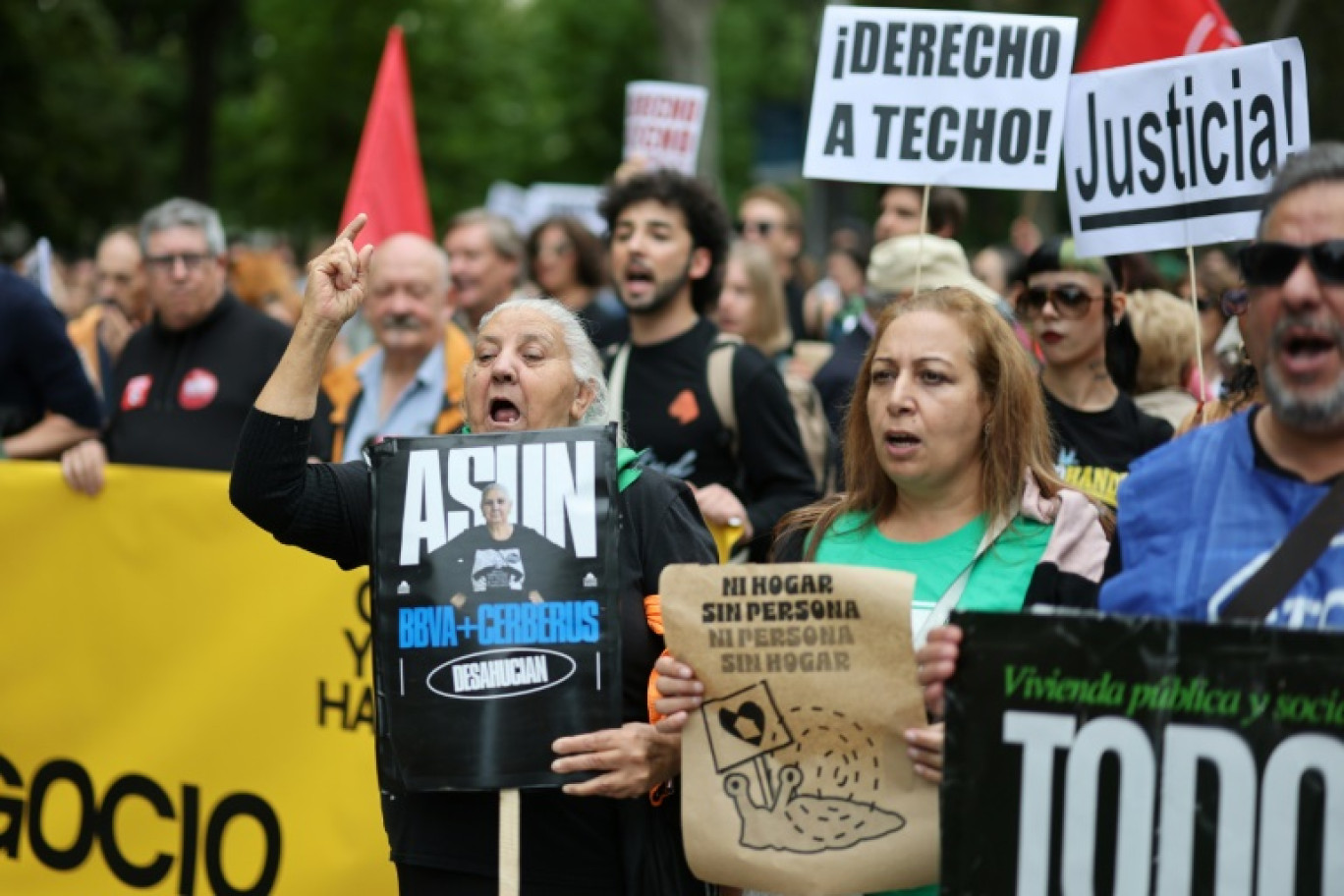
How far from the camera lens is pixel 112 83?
116 ft

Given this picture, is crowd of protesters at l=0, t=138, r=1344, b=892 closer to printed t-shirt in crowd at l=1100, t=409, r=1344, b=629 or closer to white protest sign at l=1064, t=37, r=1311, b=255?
printed t-shirt in crowd at l=1100, t=409, r=1344, b=629

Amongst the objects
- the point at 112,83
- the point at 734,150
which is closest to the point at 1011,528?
the point at 112,83

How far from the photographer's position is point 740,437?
20.2 ft

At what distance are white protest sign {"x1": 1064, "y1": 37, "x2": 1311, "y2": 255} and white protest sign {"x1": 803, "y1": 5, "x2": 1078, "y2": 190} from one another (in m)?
0.16

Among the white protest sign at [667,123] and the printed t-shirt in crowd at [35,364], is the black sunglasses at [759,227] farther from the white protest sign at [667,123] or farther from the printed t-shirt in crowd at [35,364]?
the printed t-shirt in crowd at [35,364]

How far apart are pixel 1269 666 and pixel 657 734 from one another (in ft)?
4.14

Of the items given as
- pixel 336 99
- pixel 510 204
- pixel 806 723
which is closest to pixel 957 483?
pixel 806 723

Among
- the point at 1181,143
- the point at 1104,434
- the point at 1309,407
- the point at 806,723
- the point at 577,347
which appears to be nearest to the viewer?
the point at 1309,407

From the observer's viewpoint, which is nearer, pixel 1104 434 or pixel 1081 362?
pixel 1104 434

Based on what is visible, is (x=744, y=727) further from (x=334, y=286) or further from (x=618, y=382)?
(x=618, y=382)

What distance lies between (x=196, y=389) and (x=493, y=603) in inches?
140

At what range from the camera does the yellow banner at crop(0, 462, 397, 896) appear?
5.88m

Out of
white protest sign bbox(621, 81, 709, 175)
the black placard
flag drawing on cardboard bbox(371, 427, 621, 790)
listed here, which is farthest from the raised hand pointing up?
white protest sign bbox(621, 81, 709, 175)

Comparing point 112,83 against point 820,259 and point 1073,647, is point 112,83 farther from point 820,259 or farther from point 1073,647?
point 1073,647
